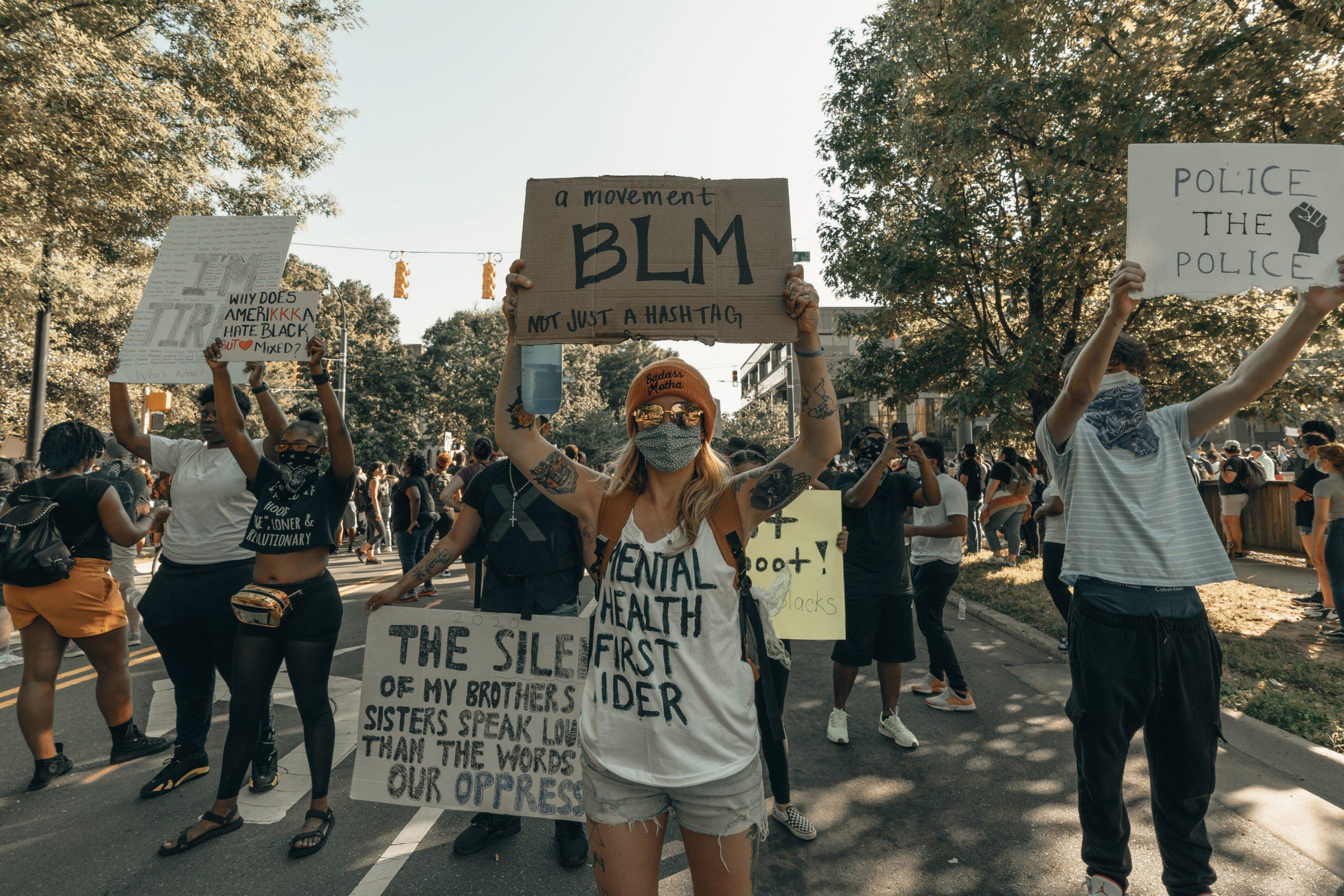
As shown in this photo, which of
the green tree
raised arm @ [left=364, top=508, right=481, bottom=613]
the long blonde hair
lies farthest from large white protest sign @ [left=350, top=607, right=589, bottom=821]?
the green tree

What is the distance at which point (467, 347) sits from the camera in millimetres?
43531

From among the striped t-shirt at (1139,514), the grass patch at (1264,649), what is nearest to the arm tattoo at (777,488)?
the striped t-shirt at (1139,514)

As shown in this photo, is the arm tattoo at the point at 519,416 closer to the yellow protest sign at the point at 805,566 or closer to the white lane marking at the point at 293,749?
the white lane marking at the point at 293,749

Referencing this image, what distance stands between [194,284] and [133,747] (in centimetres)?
292

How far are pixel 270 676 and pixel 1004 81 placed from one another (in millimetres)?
10653

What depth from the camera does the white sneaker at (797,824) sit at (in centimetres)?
377

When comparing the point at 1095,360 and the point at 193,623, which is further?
the point at 193,623

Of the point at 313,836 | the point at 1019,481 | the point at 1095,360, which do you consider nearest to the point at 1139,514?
the point at 1095,360

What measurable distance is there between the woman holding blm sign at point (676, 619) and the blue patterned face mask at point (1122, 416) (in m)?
1.28

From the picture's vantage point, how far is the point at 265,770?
4402 mm

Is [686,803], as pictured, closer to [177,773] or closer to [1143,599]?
[1143,599]

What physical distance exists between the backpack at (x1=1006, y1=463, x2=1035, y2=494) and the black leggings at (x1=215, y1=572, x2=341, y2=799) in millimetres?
11404

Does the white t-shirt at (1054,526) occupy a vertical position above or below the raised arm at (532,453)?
below

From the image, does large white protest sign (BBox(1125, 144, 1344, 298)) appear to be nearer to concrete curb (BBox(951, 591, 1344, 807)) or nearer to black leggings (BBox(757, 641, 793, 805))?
black leggings (BBox(757, 641, 793, 805))
